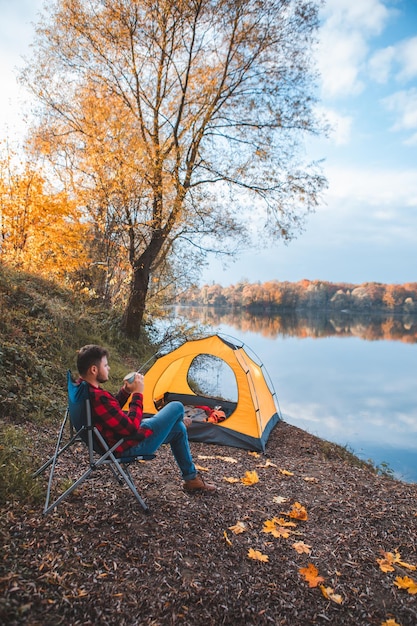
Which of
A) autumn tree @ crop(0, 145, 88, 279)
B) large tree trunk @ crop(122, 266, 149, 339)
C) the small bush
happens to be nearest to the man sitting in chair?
the small bush

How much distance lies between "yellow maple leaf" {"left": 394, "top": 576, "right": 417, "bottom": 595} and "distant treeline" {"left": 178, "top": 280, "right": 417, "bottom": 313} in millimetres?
53322

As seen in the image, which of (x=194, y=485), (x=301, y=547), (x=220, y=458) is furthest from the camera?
(x=220, y=458)

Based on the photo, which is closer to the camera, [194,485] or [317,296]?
[194,485]

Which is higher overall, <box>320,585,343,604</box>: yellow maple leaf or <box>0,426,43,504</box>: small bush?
<box>0,426,43,504</box>: small bush

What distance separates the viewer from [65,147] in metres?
12.9

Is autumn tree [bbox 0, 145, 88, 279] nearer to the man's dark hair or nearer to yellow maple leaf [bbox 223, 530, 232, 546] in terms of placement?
the man's dark hair

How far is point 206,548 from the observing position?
10.6 ft

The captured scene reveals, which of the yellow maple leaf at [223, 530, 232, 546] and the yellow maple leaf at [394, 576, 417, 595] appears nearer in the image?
the yellow maple leaf at [394, 576, 417, 595]

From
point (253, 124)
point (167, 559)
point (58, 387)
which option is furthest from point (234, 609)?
point (253, 124)

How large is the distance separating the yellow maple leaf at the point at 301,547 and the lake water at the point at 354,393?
585 cm

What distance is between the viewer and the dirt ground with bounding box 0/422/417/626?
98.7 inches

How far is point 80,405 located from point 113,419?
29 centimetres

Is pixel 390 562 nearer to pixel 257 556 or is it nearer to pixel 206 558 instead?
pixel 257 556

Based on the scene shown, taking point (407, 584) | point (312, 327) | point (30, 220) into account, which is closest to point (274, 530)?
point (407, 584)
